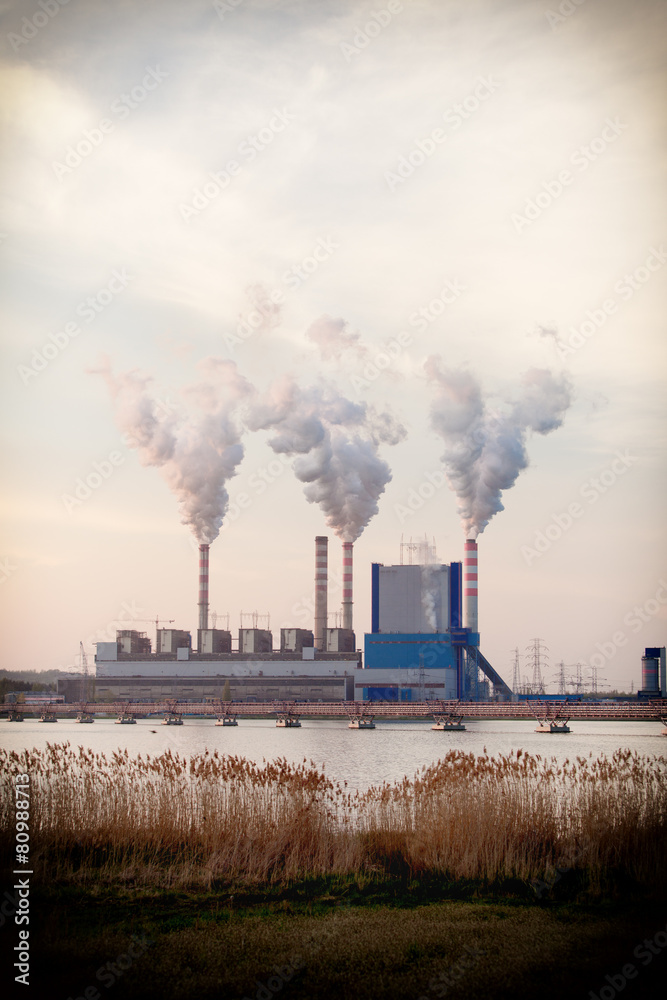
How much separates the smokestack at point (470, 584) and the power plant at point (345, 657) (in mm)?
164

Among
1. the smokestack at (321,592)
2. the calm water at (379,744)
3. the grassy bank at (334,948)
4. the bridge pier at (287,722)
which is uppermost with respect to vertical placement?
the smokestack at (321,592)

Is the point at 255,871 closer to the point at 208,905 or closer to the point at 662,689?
the point at 208,905

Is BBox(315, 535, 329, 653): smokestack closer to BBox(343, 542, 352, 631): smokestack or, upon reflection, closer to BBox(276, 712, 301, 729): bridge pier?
BBox(343, 542, 352, 631): smokestack

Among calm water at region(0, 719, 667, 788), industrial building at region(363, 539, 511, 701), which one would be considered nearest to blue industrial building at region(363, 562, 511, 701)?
industrial building at region(363, 539, 511, 701)

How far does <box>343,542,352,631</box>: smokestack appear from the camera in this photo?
80875mm

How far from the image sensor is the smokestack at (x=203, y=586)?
83000 mm

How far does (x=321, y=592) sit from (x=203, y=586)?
36.0 ft

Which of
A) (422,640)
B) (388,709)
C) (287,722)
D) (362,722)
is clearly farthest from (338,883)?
(422,640)

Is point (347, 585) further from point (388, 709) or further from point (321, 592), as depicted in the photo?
point (388, 709)

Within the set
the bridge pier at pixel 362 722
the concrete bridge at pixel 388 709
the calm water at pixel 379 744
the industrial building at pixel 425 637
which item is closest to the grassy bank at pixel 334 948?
the calm water at pixel 379 744

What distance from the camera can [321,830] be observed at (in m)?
11.3

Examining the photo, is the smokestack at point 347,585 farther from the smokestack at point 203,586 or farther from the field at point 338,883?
the field at point 338,883

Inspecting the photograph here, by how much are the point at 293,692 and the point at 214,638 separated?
32.4 ft

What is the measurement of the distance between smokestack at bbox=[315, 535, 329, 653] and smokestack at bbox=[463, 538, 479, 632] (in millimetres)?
12849
